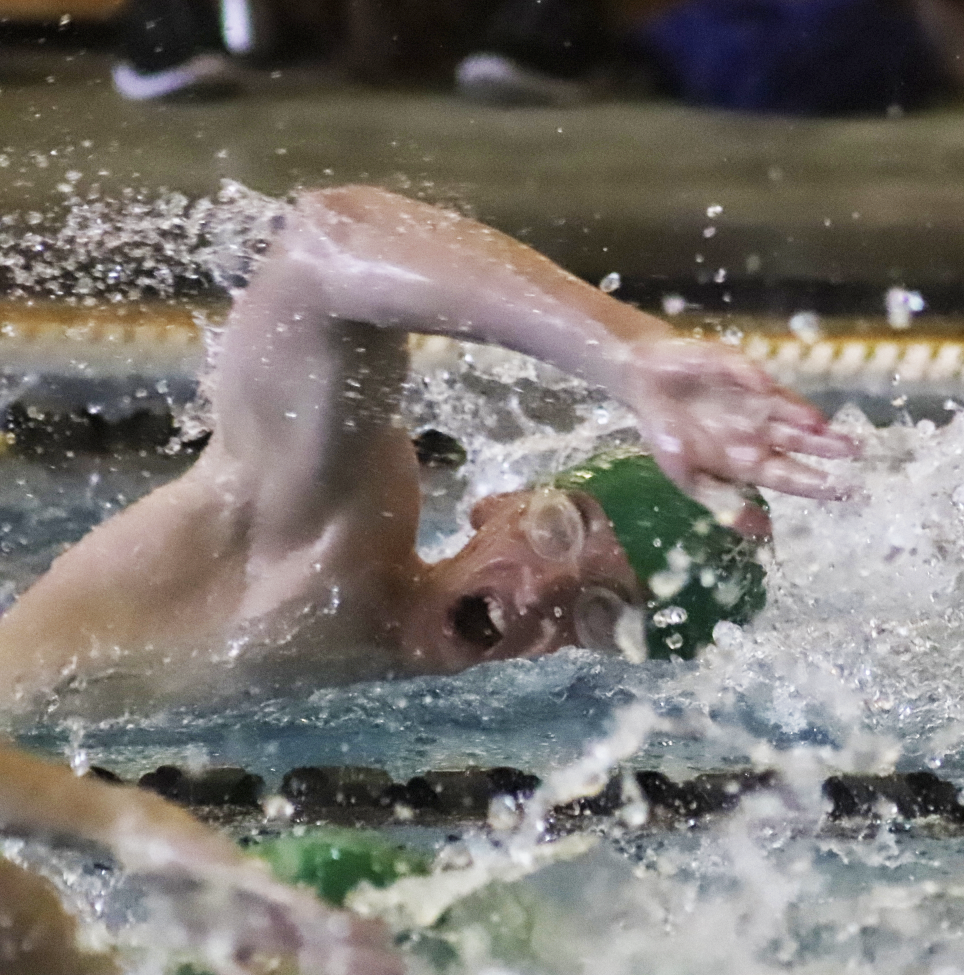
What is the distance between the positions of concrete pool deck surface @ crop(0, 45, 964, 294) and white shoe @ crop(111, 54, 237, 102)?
0.06 ft

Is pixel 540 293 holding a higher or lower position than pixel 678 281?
higher

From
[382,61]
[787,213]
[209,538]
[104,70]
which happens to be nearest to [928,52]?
[787,213]

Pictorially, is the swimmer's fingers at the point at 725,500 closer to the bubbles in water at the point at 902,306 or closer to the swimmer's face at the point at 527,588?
the swimmer's face at the point at 527,588

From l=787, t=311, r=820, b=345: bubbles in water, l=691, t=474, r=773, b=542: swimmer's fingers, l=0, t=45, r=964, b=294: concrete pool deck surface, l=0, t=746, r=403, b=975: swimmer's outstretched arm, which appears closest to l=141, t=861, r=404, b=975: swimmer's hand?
l=0, t=746, r=403, b=975: swimmer's outstretched arm

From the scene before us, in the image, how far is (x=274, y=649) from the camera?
0.91 metres

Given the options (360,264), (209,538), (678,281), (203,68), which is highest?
(360,264)

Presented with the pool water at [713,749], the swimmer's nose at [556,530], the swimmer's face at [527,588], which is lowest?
the pool water at [713,749]

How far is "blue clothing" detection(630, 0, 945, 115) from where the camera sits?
5.06ft

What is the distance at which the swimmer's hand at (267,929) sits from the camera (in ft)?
1.77

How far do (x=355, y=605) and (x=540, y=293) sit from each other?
1.12ft

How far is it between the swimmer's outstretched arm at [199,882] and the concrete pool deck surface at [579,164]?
0.97 metres

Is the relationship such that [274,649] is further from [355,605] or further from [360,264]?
[360,264]

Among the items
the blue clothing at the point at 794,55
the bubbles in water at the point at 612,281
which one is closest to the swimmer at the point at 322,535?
the bubbles in water at the point at 612,281

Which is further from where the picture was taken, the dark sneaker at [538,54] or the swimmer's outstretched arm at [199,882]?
the dark sneaker at [538,54]
